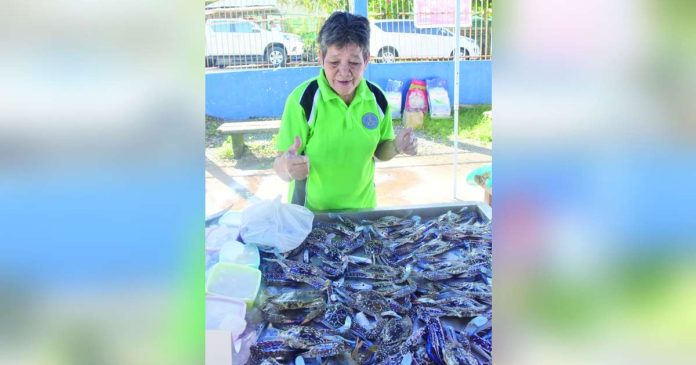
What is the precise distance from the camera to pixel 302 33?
905cm

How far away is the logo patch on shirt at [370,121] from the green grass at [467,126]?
5.81m

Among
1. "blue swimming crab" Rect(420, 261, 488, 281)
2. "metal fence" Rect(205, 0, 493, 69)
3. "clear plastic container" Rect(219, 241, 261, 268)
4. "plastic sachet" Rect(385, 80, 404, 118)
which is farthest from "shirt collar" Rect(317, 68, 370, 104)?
"plastic sachet" Rect(385, 80, 404, 118)

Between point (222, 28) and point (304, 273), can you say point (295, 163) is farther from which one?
point (222, 28)

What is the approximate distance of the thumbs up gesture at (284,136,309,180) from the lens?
2.27 meters

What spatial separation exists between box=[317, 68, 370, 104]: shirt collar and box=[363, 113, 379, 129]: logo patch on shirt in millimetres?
84

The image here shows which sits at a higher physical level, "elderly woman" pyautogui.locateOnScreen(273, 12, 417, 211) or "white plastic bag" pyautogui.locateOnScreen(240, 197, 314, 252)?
"elderly woman" pyautogui.locateOnScreen(273, 12, 417, 211)

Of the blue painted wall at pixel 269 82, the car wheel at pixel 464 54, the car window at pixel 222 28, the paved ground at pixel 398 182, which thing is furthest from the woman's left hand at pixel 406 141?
the car wheel at pixel 464 54

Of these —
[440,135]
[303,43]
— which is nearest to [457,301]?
[440,135]

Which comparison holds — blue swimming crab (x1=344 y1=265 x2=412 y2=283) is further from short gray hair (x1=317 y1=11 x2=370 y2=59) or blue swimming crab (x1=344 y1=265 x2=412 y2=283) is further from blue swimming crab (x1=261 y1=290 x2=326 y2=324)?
short gray hair (x1=317 y1=11 x2=370 y2=59)
